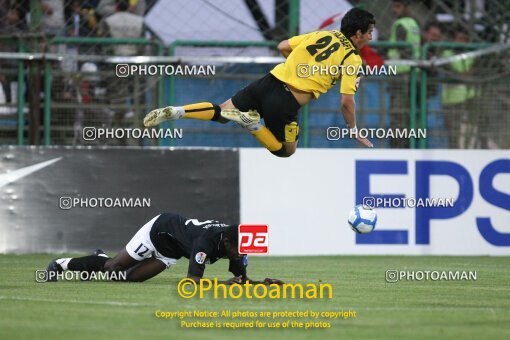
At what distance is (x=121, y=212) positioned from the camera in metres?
17.8

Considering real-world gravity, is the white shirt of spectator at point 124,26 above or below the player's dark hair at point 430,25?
below

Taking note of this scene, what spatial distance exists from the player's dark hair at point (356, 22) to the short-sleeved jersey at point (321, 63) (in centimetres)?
10

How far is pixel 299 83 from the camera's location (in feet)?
44.4

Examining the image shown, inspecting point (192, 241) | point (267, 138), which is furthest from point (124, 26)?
point (192, 241)

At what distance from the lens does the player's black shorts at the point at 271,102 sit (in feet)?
44.3

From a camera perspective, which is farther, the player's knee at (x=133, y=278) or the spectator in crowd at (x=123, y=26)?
the spectator in crowd at (x=123, y=26)

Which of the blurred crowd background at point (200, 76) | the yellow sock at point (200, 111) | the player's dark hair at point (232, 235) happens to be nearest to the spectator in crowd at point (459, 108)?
the blurred crowd background at point (200, 76)

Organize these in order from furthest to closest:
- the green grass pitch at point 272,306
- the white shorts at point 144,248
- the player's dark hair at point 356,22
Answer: the player's dark hair at point 356,22
the white shorts at point 144,248
the green grass pitch at point 272,306

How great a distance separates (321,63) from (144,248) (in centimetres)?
317

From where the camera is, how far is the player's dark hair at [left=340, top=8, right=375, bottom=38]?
13406 mm

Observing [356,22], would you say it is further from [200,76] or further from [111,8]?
[111,8]

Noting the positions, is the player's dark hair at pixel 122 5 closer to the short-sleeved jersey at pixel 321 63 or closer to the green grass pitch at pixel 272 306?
the green grass pitch at pixel 272 306

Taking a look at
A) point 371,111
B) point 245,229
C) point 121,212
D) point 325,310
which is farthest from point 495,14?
point 325,310

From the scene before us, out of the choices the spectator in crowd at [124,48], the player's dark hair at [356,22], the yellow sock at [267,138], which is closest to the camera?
the player's dark hair at [356,22]
